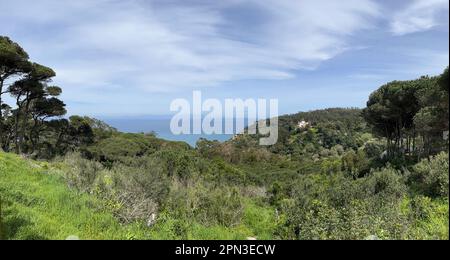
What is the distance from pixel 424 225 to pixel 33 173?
323 inches

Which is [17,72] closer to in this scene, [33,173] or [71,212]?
[33,173]

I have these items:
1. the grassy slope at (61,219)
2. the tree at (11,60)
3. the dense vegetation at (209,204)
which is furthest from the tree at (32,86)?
the grassy slope at (61,219)

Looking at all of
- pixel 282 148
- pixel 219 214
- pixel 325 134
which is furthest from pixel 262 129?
pixel 219 214

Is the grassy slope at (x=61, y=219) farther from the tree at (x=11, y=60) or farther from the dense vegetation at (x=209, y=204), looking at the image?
the tree at (x=11, y=60)

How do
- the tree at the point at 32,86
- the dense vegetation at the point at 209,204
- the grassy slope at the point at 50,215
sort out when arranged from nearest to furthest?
the grassy slope at the point at 50,215, the dense vegetation at the point at 209,204, the tree at the point at 32,86

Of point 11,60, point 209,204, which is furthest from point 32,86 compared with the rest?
point 209,204

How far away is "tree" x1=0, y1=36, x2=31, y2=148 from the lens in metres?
21.0

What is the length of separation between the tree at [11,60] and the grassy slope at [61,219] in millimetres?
14697

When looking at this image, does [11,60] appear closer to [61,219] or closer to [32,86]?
[32,86]

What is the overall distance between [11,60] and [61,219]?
18.8 meters

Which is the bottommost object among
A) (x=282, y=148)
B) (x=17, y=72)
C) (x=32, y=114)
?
(x=282, y=148)

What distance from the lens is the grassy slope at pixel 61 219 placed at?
5125mm

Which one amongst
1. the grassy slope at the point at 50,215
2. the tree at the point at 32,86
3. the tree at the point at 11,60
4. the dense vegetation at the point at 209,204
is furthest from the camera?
the tree at the point at 32,86

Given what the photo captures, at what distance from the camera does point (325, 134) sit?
252ft
